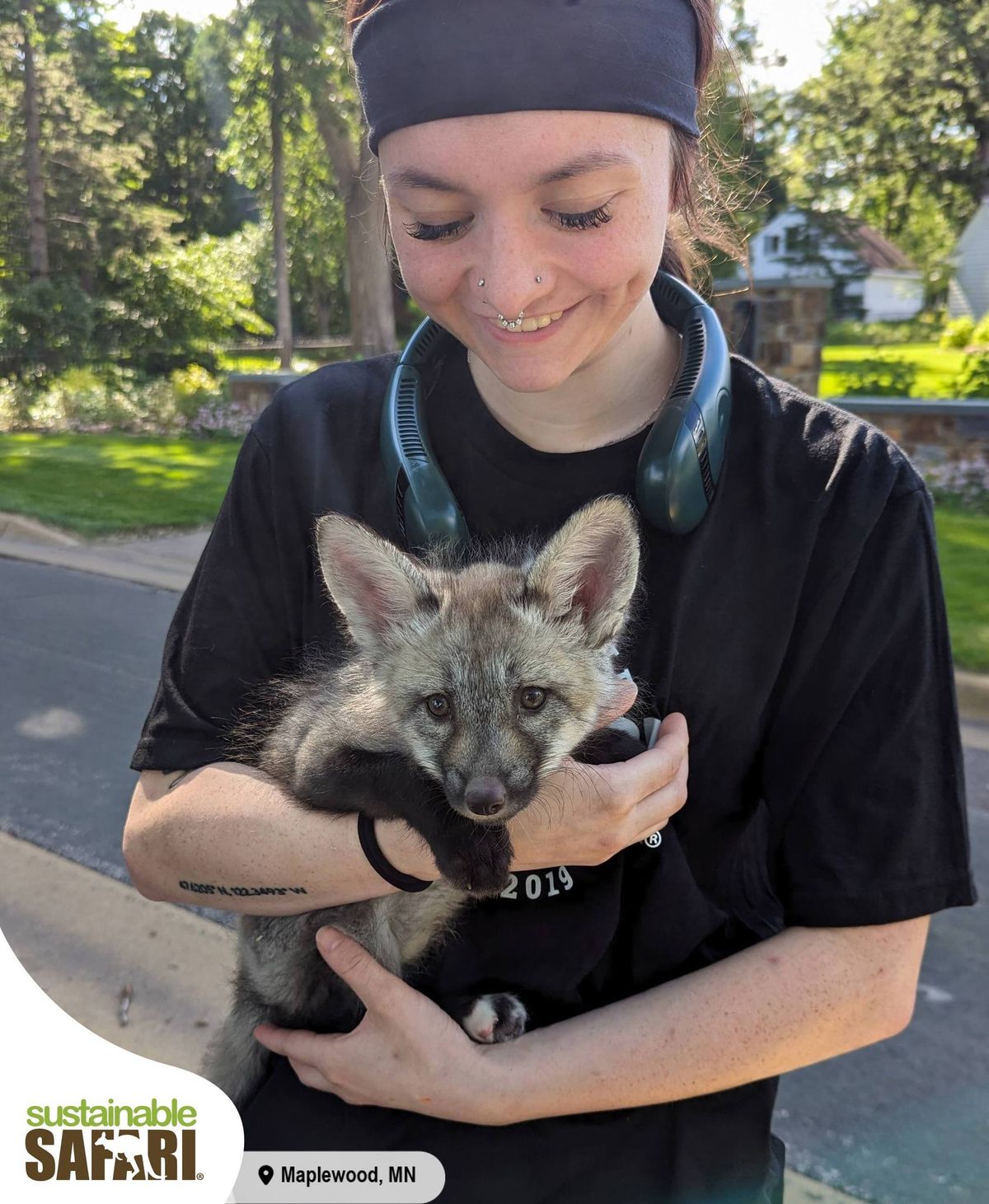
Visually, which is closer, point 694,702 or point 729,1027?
point 729,1027

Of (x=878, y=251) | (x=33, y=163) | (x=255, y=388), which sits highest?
(x=878, y=251)

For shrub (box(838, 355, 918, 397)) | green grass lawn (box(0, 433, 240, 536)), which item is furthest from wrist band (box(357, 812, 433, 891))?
shrub (box(838, 355, 918, 397))

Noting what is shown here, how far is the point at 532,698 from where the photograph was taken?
2.13 m

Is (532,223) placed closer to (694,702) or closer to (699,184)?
(699,184)

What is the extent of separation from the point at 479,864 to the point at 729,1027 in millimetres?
514

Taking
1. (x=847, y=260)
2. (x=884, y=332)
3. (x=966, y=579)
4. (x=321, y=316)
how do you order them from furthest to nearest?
(x=847, y=260) → (x=884, y=332) → (x=321, y=316) → (x=966, y=579)

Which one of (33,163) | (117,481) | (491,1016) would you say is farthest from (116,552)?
(33,163)

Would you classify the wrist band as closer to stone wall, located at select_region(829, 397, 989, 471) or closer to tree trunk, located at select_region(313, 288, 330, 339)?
stone wall, located at select_region(829, 397, 989, 471)

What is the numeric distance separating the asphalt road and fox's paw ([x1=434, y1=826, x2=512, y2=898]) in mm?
1741

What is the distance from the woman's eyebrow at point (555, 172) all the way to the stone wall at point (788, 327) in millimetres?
8636

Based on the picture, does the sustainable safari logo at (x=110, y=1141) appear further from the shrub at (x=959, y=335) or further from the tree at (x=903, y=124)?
the shrub at (x=959, y=335)

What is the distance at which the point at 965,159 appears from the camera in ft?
104

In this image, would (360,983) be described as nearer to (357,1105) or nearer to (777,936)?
(357,1105)

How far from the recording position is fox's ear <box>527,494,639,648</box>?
1.76 m
